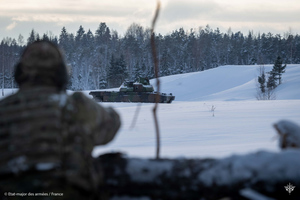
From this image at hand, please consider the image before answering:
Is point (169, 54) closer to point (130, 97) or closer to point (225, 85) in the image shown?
point (225, 85)

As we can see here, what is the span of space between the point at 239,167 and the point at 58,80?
0.88 meters

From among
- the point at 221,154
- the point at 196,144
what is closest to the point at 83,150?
the point at 221,154

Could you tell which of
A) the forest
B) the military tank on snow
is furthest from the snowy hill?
the forest

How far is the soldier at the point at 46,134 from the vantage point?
150cm

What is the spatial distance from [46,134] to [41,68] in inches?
12.8

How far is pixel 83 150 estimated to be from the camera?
1574 millimetres

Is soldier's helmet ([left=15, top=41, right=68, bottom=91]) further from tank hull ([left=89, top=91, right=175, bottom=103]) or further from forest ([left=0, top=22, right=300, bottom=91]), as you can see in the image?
forest ([left=0, top=22, right=300, bottom=91])

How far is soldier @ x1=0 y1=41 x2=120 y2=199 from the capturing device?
1.50 meters

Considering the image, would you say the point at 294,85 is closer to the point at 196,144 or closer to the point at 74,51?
the point at 196,144

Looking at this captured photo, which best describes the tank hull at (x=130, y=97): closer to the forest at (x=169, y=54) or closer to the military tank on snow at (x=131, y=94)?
the military tank on snow at (x=131, y=94)

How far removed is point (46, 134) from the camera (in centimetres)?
153

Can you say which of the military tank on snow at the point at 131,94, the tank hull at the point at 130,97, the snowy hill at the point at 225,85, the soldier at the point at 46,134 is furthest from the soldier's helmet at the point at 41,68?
the snowy hill at the point at 225,85

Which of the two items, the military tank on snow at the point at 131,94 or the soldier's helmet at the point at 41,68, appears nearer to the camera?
the soldier's helmet at the point at 41,68

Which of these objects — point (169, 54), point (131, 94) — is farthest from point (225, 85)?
point (169, 54)
